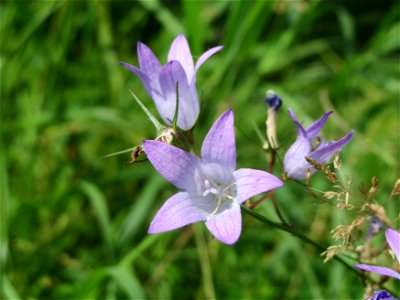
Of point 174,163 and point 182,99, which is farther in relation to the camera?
point 182,99

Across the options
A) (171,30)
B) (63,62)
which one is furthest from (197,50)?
(63,62)

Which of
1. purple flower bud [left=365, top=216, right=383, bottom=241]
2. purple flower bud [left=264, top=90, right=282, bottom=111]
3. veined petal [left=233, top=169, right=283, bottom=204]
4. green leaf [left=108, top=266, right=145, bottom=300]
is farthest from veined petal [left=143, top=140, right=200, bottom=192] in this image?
green leaf [left=108, top=266, right=145, bottom=300]

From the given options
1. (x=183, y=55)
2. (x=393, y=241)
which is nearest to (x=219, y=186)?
(x=183, y=55)

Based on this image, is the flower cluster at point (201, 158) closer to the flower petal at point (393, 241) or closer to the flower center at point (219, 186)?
the flower center at point (219, 186)

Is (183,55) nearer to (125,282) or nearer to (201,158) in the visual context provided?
(201,158)

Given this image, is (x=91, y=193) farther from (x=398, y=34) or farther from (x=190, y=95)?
→ (x=398, y=34)

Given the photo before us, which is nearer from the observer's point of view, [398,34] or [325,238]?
[325,238]

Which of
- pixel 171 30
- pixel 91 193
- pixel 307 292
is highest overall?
pixel 171 30
